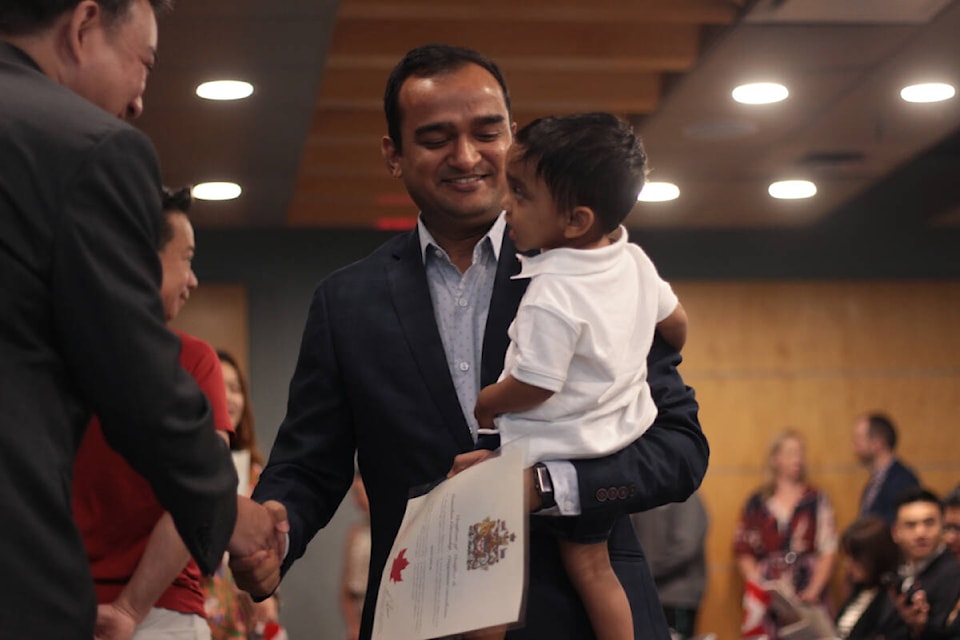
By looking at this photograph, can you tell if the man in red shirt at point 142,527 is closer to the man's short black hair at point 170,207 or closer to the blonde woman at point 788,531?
the man's short black hair at point 170,207

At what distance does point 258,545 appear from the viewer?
205 centimetres

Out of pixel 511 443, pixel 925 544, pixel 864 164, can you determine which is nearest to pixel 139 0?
pixel 511 443

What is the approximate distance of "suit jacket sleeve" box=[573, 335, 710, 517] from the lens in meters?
1.95

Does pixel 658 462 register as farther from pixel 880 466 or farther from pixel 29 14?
pixel 880 466

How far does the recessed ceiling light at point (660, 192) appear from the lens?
→ 7938 millimetres

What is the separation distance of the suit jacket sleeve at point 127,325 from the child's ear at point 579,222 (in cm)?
62

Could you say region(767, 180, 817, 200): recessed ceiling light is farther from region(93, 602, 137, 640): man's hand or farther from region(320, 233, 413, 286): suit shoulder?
region(320, 233, 413, 286): suit shoulder

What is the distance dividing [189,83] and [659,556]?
358 centimetres

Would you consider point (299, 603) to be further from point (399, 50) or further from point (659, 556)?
point (399, 50)

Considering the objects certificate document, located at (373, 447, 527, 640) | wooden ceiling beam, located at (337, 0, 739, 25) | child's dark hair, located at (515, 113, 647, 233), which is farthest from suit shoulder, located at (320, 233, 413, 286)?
wooden ceiling beam, located at (337, 0, 739, 25)

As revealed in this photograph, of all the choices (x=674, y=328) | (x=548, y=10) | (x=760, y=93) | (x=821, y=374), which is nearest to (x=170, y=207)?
(x=674, y=328)

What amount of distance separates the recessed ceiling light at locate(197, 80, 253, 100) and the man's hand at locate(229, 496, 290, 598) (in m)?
3.83

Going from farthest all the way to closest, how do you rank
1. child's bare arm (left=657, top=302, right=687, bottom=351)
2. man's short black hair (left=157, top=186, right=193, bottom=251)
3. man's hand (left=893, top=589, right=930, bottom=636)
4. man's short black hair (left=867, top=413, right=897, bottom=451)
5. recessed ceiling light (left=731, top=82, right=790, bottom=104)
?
man's short black hair (left=867, top=413, right=897, bottom=451)
recessed ceiling light (left=731, top=82, right=790, bottom=104)
man's hand (left=893, top=589, right=930, bottom=636)
man's short black hair (left=157, top=186, right=193, bottom=251)
child's bare arm (left=657, top=302, right=687, bottom=351)

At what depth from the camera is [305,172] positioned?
7594 mm
